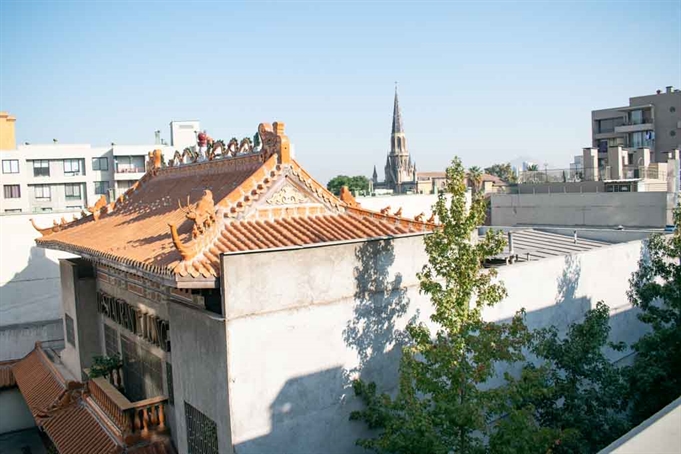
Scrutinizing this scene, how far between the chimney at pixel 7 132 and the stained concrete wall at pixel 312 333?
185 ft

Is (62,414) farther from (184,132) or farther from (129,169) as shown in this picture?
(129,169)

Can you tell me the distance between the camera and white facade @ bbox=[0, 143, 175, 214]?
57.9 meters

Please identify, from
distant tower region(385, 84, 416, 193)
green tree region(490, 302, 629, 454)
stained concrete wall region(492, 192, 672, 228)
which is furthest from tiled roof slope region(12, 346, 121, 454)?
distant tower region(385, 84, 416, 193)

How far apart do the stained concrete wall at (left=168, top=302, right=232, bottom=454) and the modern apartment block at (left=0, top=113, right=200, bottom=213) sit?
45.9 metres

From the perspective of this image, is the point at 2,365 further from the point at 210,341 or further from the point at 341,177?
the point at 341,177

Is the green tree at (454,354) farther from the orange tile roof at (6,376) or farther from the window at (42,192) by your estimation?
the window at (42,192)

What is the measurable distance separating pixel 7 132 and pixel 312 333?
57.6 m

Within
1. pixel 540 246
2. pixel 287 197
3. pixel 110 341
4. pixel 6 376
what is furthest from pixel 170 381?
pixel 540 246

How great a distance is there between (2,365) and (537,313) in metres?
20.2

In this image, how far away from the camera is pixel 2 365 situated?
24344mm

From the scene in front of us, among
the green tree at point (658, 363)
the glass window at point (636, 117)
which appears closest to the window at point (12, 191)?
the green tree at point (658, 363)

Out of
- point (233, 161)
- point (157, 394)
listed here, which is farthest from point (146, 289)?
point (233, 161)

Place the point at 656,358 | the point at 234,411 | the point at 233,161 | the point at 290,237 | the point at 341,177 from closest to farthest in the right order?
the point at 234,411 → the point at 290,237 → the point at 656,358 → the point at 233,161 → the point at 341,177

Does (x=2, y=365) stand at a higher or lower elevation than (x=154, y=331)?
lower
